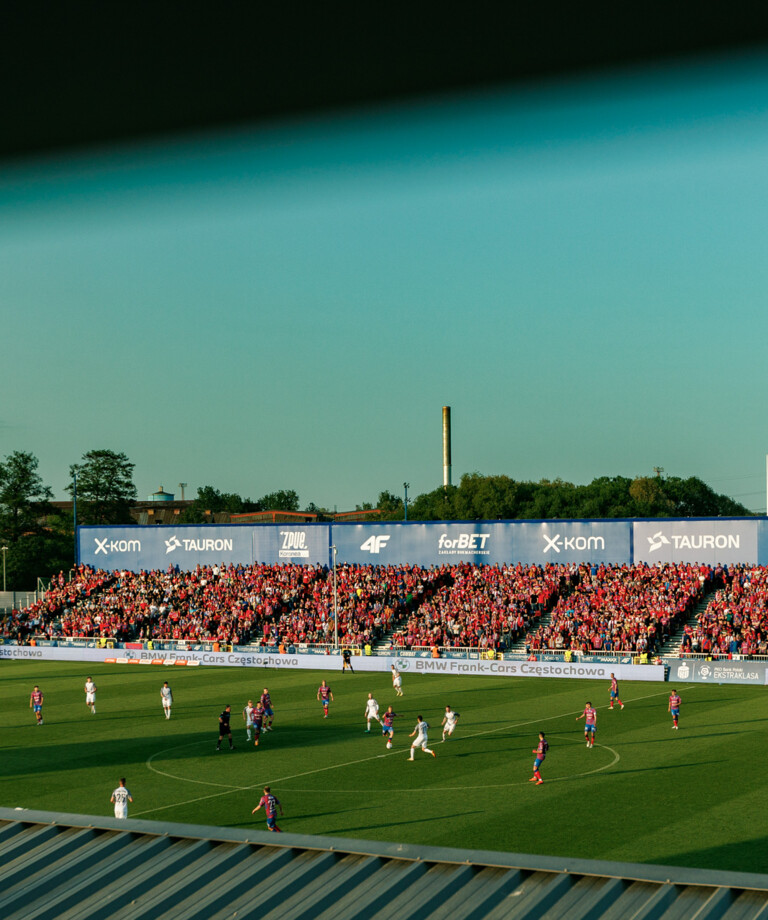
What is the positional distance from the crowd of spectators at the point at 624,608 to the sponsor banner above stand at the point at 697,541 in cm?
91

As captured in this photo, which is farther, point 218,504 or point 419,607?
point 218,504

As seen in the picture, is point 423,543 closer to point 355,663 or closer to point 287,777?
point 355,663

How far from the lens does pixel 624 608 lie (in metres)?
54.6

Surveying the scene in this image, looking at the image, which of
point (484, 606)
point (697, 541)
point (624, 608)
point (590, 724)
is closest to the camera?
point (590, 724)

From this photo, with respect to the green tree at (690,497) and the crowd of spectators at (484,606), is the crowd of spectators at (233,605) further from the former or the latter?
the green tree at (690,497)

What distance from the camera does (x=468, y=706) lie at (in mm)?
41219

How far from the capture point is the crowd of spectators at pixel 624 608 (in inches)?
2026

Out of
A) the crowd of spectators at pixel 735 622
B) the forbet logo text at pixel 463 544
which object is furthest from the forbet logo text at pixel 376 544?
the crowd of spectators at pixel 735 622

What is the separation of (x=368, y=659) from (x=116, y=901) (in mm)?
44839

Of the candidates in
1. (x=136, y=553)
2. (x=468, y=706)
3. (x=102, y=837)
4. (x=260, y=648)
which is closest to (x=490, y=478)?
(x=136, y=553)

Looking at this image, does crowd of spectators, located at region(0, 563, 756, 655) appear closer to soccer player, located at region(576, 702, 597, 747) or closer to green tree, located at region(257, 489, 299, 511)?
soccer player, located at region(576, 702, 597, 747)

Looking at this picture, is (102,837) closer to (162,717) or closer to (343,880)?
(343,880)

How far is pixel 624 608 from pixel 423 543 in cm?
1638

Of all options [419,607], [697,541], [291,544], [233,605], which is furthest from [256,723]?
[291,544]
